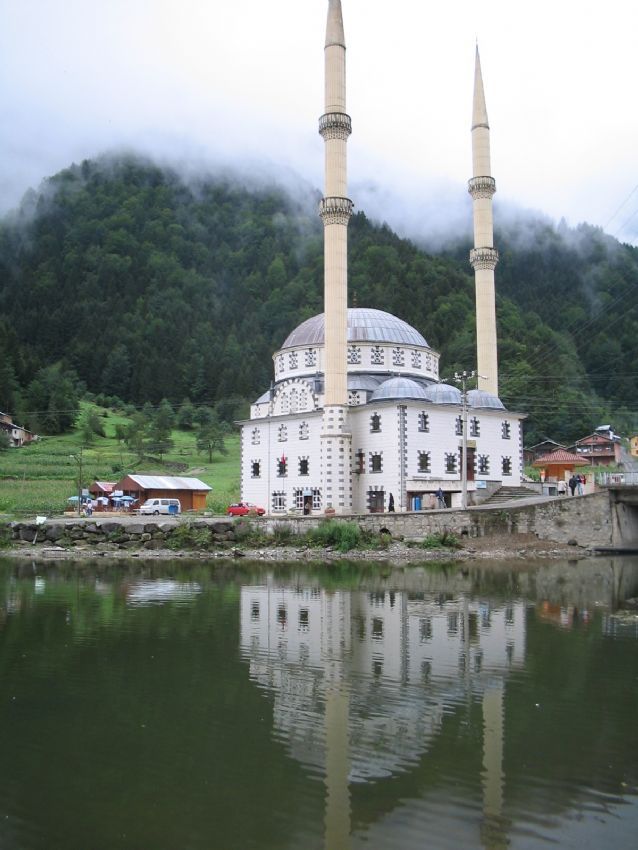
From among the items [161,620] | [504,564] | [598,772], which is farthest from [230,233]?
[598,772]

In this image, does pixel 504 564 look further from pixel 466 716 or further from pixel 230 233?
pixel 230 233

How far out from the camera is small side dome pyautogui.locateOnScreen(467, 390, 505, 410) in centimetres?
5034

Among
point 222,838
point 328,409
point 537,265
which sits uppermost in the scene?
point 537,265

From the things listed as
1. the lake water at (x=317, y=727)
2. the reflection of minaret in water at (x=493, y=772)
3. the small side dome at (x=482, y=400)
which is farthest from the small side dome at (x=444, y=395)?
the reflection of minaret in water at (x=493, y=772)

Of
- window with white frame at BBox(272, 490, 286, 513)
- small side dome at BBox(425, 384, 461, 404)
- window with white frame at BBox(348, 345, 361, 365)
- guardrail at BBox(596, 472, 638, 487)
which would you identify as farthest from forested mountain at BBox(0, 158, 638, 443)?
guardrail at BBox(596, 472, 638, 487)

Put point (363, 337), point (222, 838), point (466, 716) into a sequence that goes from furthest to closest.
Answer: point (363, 337)
point (466, 716)
point (222, 838)

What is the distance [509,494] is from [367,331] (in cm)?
1470

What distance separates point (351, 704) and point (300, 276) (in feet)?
420

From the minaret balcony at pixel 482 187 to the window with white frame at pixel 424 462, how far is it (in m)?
20.5

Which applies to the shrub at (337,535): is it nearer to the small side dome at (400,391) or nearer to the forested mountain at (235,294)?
the small side dome at (400,391)

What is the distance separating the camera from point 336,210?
46.8 meters

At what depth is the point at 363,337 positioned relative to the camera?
53.9 metres

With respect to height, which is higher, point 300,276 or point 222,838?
point 300,276

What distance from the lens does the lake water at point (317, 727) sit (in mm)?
7914
